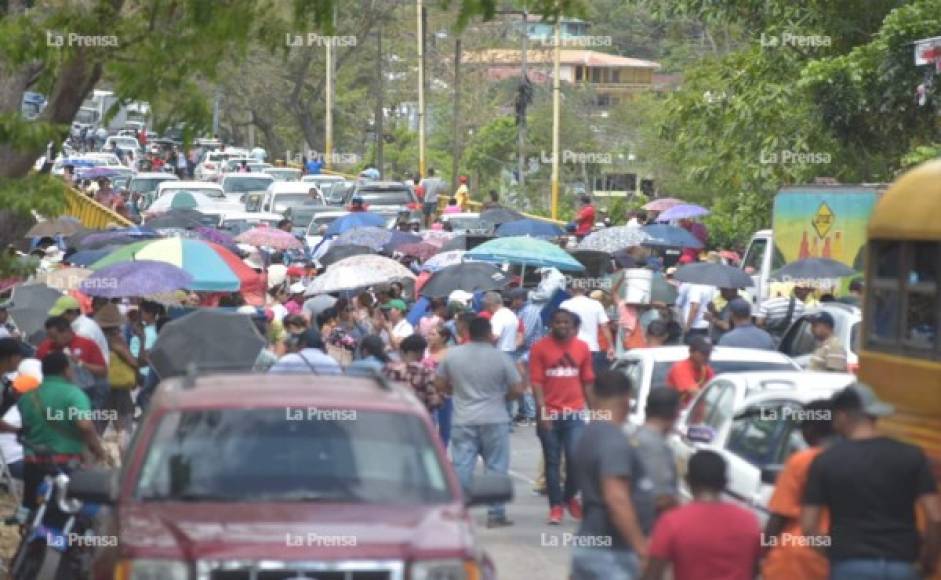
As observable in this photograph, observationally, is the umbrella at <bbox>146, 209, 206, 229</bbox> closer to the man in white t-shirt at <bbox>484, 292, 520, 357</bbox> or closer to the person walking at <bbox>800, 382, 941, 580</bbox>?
the man in white t-shirt at <bbox>484, 292, 520, 357</bbox>

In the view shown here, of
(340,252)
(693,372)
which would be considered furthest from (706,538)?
(340,252)

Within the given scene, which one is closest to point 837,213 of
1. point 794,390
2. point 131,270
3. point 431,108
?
point 131,270

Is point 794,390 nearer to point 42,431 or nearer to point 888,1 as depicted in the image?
point 42,431

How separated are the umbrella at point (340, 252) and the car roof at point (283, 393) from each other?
55.6ft

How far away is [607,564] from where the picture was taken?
875 centimetres

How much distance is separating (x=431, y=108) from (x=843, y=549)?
75939mm

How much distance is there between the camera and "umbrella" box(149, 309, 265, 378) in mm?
16953

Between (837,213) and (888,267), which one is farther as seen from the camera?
(837,213)

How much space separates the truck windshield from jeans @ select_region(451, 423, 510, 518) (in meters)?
5.09

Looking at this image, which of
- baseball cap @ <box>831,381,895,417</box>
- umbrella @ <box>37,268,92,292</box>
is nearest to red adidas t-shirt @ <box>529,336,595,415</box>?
baseball cap @ <box>831,381,895,417</box>

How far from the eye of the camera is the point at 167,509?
889 centimetres

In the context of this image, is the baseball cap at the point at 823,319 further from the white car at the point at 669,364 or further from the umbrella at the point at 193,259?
the umbrella at the point at 193,259

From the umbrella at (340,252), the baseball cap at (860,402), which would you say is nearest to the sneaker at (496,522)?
the baseball cap at (860,402)

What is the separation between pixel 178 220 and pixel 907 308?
73.8 feet
